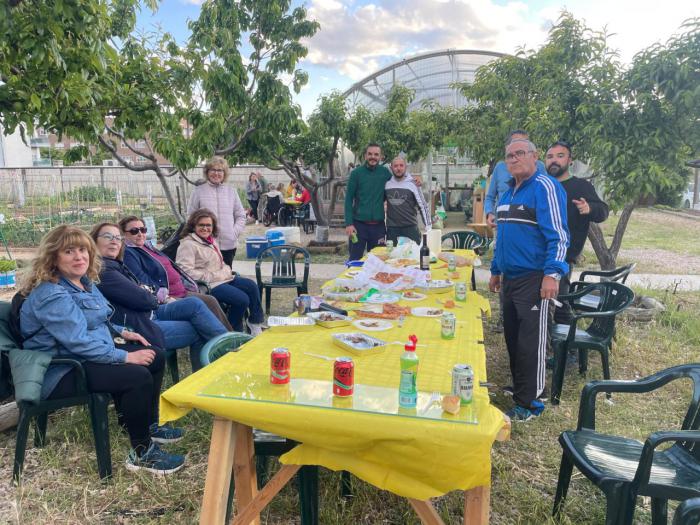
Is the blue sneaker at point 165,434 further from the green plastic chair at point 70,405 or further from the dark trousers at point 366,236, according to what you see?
the dark trousers at point 366,236

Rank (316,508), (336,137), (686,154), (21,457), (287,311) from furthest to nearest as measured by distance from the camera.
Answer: (336,137), (287,311), (686,154), (21,457), (316,508)

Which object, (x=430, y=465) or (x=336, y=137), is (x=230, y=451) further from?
(x=336, y=137)

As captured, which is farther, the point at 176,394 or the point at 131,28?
the point at 131,28

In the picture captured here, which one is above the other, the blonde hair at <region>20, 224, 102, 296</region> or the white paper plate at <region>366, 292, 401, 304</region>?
the blonde hair at <region>20, 224, 102, 296</region>

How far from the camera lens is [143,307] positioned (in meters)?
3.33

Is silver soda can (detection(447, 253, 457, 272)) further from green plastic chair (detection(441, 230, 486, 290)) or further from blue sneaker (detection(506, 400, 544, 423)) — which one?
green plastic chair (detection(441, 230, 486, 290))

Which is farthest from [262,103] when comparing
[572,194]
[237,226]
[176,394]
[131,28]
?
[176,394]

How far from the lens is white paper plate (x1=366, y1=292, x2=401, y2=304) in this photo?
3358 mm

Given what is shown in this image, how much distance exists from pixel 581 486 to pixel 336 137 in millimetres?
8790

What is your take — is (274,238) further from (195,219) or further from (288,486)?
(288,486)

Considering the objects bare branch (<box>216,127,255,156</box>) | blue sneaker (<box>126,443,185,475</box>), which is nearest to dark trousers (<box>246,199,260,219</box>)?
bare branch (<box>216,127,255,156</box>)

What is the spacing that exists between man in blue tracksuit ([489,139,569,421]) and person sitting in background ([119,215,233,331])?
2424 millimetres

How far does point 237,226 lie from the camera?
18.2 ft

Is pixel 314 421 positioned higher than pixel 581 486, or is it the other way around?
pixel 314 421
